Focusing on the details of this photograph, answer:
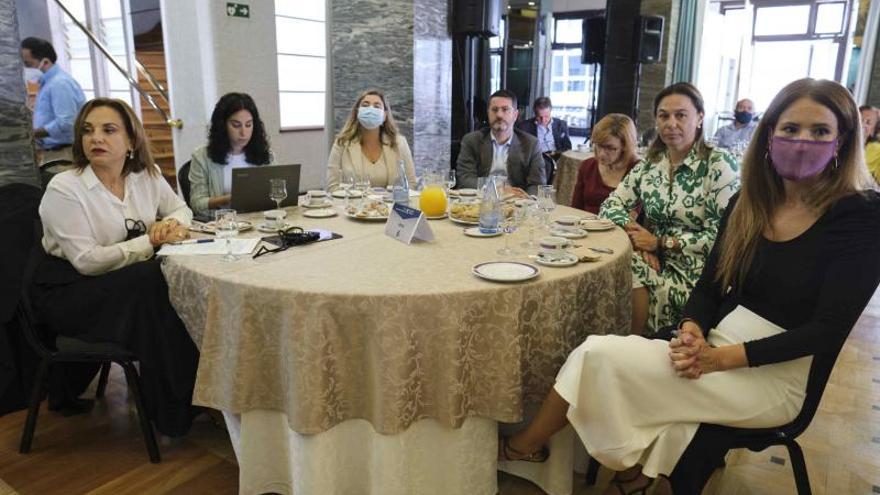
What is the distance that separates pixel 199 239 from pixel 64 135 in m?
2.70

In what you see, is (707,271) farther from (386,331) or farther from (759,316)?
(386,331)

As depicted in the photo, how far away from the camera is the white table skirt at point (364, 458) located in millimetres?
1696

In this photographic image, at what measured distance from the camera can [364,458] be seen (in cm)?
177

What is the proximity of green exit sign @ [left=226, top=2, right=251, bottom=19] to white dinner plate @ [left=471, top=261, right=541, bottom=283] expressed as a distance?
422 centimetres

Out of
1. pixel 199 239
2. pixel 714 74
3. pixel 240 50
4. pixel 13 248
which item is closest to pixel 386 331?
pixel 199 239

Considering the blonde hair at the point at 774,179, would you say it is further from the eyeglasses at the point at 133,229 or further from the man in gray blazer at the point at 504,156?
the man in gray blazer at the point at 504,156

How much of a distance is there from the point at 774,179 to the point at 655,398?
73cm

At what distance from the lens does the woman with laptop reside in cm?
304

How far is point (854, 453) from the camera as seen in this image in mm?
2299

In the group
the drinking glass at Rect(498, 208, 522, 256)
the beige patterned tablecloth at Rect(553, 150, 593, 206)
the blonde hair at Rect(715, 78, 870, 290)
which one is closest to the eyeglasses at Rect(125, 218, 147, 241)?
the drinking glass at Rect(498, 208, 522, 256)

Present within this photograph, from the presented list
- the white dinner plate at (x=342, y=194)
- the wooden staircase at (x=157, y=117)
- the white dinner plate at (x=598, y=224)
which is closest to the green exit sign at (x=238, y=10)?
the wooden staircase at (x=157, y=117)

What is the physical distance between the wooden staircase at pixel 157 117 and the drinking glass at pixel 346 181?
3161mm

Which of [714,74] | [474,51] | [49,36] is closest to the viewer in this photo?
[474,51]

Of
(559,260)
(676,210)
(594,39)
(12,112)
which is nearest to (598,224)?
(676,210)
